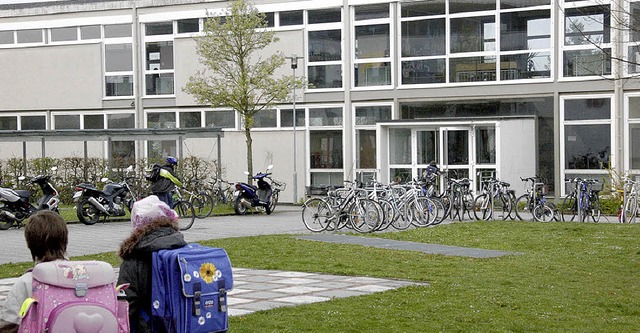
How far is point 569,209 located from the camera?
23.4 m

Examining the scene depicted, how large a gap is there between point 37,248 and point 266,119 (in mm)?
28258

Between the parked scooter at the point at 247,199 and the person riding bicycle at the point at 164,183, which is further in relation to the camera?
the parked scooter at the point at 247,199

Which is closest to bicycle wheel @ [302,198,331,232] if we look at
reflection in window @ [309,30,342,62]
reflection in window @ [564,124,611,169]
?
reflection in window @ [564,124,611,169]

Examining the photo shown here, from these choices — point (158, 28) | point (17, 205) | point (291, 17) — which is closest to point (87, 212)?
point (17, 205)

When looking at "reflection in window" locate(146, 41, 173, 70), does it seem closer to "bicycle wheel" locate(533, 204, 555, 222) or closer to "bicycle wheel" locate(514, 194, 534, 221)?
"bicycle wheel" locate(514, 194, 534, 221)

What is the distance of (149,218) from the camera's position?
6.05m

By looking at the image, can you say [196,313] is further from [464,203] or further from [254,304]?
[464,203]

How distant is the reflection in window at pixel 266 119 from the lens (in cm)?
3328

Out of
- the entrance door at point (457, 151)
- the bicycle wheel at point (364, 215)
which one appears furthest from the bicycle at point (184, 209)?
the entrance door at point (457, 151)

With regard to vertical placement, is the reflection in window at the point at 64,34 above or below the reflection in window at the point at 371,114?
above

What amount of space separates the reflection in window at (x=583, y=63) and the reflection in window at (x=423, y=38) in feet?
12.7

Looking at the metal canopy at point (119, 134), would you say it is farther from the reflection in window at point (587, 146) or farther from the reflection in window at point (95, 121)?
the reflection in window at point (587, 146)

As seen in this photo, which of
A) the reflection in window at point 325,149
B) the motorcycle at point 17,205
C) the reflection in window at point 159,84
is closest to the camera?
the motorcycle at point 17,205

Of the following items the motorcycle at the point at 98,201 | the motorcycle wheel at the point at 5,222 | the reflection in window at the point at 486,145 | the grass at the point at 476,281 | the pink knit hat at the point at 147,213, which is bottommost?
the grass at the point at 476,281
